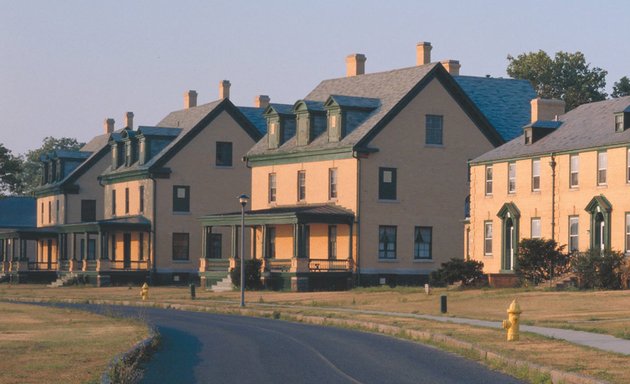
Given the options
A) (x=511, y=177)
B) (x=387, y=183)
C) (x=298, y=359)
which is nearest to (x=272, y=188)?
(x=387, y=183)

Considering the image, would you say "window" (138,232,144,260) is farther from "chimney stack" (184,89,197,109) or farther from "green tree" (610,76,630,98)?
"green tree" (610,76,630,98)

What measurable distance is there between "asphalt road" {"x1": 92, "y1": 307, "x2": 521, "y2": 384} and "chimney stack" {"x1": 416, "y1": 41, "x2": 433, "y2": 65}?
3773cm

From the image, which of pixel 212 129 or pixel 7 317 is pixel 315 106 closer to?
pixel 212 129

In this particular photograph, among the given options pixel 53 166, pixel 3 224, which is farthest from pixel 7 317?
pixel 3 224

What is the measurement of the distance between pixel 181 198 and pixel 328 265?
1762cm

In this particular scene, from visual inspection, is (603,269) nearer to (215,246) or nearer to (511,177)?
(511,177)

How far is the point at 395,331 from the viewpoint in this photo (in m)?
35.9

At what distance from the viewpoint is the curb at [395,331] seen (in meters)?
21.7

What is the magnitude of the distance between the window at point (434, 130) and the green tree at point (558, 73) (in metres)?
39.3

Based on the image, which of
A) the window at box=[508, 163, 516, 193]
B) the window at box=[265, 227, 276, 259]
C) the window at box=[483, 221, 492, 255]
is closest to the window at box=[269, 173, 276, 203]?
the window at box=[265, 227, 276, 259]

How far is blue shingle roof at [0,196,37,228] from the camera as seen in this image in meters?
113

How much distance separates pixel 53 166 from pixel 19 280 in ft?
39.4

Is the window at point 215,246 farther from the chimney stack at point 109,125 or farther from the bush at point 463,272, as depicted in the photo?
the chimney stack at point 109,125

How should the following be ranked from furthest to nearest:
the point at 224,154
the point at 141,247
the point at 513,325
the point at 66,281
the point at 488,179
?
the point at 141,247
the point at 66,281
the point at 224,154
the point at 488,179
the point at 513,325
